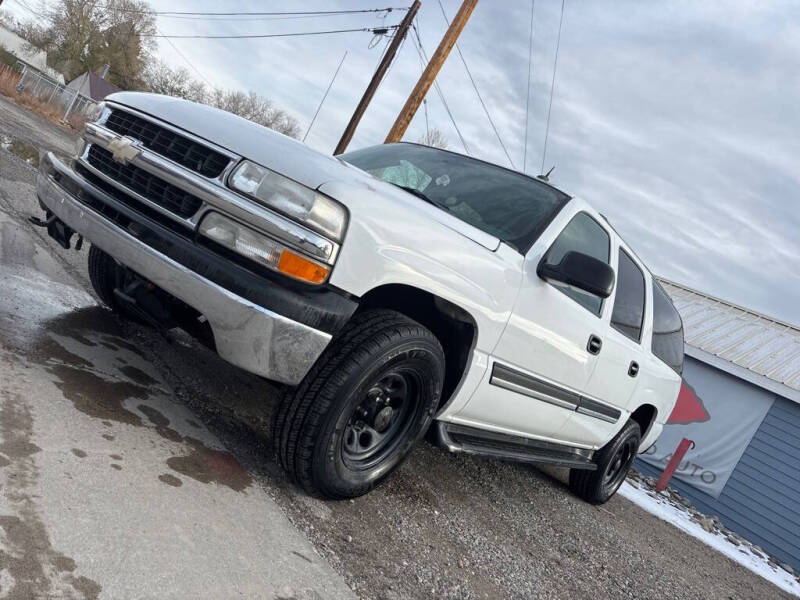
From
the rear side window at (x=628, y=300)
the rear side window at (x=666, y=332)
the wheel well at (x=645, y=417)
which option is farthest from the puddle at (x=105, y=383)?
the wheel well at (x=645, y=417)

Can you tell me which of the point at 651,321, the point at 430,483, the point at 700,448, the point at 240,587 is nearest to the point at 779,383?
the point at 700,448

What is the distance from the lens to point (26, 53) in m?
61.6

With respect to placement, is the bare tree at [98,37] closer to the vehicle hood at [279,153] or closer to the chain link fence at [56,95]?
the chain link fence at [56,95]

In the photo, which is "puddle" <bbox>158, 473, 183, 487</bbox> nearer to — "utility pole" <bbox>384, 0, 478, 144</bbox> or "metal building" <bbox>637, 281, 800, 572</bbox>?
"utility pole" <bbox>384, 0, 478, 144</bbox>

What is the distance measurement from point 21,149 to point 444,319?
10118mm

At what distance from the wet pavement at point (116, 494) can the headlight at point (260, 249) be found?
0.89 m

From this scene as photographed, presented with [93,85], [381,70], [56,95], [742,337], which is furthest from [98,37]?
[742,337]

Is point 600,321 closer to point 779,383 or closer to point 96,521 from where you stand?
point 96,521

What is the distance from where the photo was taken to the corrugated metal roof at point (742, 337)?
41.4 feet

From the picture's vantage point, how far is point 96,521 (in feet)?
6.41

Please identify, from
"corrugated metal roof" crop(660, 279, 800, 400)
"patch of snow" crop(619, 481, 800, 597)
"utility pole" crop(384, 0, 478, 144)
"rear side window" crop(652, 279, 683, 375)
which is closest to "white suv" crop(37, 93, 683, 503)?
"rear side window" crop(652, 279, 683, 375)

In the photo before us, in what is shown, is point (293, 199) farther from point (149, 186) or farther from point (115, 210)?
point (115, 210)

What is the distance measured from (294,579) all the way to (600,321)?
2.52m

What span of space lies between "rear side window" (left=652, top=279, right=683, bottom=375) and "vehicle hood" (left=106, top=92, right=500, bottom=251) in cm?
255
